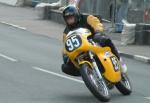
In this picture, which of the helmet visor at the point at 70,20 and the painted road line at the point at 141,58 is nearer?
the helmet visor at the point at 70,20

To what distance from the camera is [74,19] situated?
11.2 meters

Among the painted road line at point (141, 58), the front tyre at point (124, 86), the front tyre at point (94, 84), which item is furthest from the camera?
the painted road line at point (141, 58)

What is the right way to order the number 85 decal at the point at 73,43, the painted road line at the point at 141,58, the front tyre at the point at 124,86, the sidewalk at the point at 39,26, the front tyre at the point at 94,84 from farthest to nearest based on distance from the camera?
the sidewalk at the point at 39,26 < the painted road line at the point at 141,58 < the front tyre at the point at 124,86 < the number 85 decal at the point at 73,43 < the front tyre at the point at 94,84

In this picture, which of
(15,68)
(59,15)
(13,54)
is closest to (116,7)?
(59,15)

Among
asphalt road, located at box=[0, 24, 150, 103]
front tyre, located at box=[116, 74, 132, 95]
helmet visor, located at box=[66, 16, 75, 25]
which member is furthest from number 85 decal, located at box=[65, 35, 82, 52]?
→ front tyre, located at box=[116, 74, 132, 95]

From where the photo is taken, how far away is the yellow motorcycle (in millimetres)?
10656

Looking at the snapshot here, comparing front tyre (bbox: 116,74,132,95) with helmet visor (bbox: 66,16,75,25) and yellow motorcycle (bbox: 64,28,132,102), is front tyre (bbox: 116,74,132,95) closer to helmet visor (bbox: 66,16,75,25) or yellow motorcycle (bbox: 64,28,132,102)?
yellow motorcycle (bbox: 64,28,132,102)

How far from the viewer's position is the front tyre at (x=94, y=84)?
1050 cm

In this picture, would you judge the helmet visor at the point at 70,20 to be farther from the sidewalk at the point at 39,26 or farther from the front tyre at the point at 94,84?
the sidewalk at the point at 39,26

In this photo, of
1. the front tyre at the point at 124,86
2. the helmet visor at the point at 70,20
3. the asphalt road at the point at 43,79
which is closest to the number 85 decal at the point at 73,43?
the helmet visor at the point at 70,20

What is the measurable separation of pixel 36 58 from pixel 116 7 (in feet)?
29.5

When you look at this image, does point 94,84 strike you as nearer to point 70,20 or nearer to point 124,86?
point 124,86

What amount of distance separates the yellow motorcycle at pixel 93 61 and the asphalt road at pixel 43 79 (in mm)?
336

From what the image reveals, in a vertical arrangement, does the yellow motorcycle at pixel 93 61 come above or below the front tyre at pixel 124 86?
above
